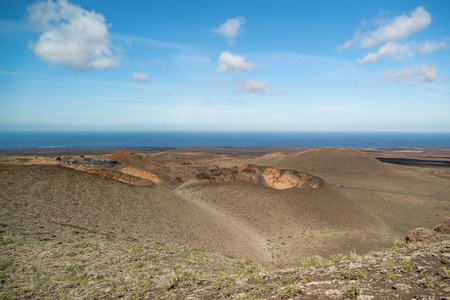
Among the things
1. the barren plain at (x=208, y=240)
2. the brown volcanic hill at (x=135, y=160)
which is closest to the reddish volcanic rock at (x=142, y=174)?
the barren plain at (x=208, y=240)

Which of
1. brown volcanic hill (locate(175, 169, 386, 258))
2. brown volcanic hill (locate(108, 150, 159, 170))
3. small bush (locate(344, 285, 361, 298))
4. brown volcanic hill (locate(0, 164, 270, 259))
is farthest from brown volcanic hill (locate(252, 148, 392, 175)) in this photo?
small bush (locate(344, 285, 361, 298))

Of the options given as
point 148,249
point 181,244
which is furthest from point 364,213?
point 148,249

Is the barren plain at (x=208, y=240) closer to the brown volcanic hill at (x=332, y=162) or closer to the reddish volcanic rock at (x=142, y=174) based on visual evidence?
the reddish volcanic rock at (x=142, y=174)

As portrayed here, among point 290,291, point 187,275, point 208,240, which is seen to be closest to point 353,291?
point 290,291

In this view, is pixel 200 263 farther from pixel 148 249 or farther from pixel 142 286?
pixel 142 286

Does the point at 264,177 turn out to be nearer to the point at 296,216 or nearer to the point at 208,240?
the point at 296,216

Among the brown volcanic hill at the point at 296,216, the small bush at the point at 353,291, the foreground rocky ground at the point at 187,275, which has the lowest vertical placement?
the brown volcanic hill at the point at 296,216
